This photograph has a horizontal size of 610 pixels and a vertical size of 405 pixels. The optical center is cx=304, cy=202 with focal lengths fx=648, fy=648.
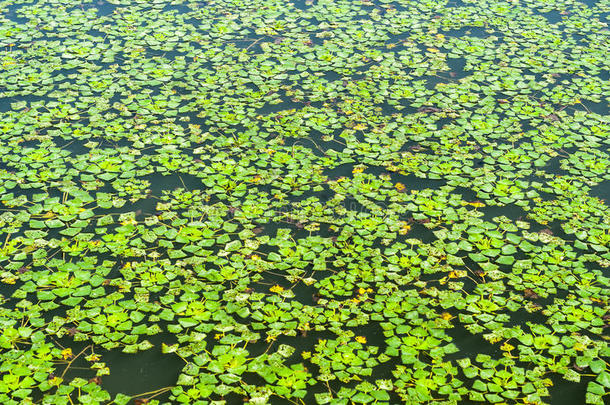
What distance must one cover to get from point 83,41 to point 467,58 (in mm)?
4357

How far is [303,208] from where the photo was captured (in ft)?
16.4

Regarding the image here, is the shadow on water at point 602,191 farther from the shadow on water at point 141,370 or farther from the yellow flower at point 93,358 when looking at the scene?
the yellow flower at point 93,358

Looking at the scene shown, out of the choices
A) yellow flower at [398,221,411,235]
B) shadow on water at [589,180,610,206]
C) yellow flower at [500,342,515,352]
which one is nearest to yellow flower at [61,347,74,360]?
yellow flower at [398,221,411,235]

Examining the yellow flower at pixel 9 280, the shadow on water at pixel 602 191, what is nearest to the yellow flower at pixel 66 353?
the yellow flower at pixel 9 280

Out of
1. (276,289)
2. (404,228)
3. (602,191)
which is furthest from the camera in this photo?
(602,191)

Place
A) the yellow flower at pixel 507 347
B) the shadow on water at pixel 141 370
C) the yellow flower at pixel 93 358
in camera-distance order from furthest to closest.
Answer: the yellow flower at pixel 507 347, the yellow flower at pixel 93 358, the shadow on water at pixel 141 370

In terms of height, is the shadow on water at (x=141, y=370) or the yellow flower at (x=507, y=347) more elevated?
the yellow flower at (x=507, y=347)

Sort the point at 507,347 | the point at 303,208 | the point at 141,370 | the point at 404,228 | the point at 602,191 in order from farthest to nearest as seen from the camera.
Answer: the point at 602,191
the point at 303,208
the point at 404,228
the point at 507,347
the point at 141,370

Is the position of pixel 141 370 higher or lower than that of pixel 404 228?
lower

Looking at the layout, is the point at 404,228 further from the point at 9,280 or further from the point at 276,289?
the point at 9,280

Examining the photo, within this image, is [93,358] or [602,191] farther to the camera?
[602,191]

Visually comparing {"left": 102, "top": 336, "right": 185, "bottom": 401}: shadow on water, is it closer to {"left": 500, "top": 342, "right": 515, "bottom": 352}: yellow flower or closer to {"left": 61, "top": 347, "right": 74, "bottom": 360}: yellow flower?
{"left": 61, "top": 347, "right": 74, "bottom": 360}: yellow flower

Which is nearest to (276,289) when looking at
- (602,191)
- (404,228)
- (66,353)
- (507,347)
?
(404,228)

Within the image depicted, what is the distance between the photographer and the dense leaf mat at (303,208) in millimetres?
3812
